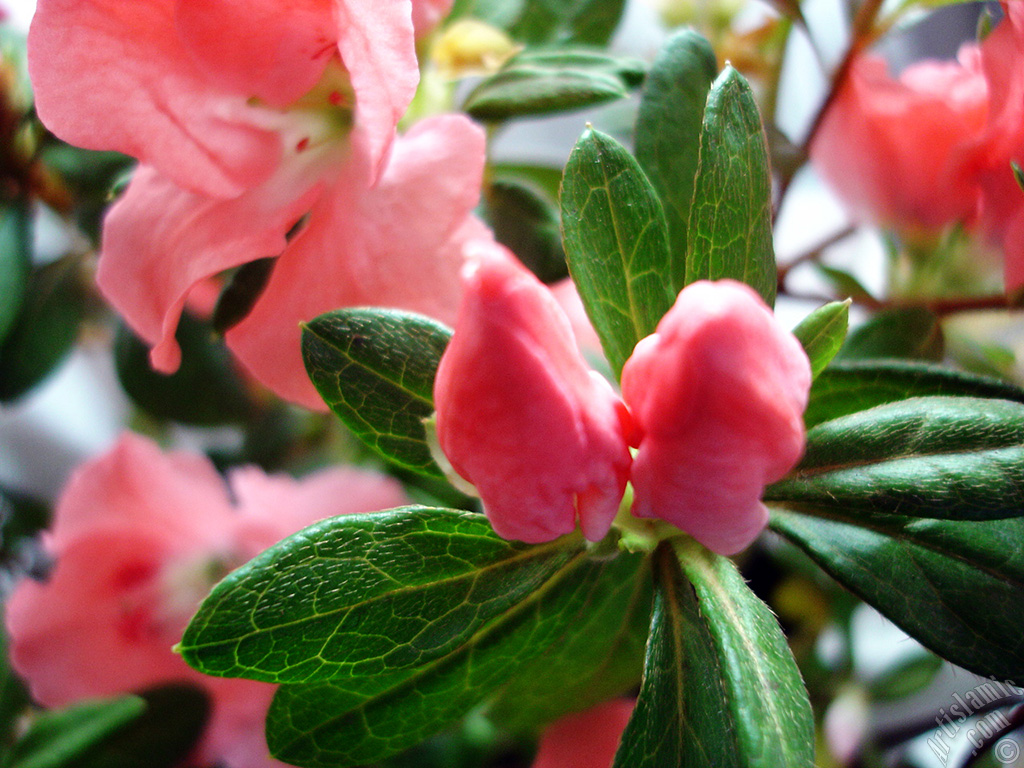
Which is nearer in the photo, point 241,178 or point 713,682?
point 713,682

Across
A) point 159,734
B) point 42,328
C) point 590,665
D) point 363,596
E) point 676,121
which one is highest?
point 676,121

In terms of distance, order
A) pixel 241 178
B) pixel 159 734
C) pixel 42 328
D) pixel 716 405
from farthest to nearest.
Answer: pixel 42 328 → pixel 159 734 → pixel 241 178 → pixel 716 405

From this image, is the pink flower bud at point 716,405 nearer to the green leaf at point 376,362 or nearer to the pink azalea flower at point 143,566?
the green leaf at point 376,362

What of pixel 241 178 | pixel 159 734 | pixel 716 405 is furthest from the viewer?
pixel 159 734

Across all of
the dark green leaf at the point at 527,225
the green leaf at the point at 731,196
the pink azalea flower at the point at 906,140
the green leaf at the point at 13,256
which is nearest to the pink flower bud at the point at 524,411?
the green leaf at the point at 731,196

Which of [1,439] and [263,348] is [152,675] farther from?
[1,439]

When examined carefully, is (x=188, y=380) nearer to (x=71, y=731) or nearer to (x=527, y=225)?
(x=71, y=731)

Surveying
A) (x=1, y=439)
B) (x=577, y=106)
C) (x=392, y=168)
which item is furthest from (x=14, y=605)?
(x=1, y=439)

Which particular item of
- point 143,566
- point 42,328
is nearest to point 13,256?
point 42,328
